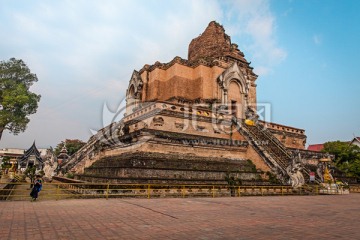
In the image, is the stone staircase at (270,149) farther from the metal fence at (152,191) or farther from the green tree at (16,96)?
the green tree at (16,96)

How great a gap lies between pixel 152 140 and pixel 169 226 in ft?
34.4

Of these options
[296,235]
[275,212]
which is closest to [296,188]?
[275,212]

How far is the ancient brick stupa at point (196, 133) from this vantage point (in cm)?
1541

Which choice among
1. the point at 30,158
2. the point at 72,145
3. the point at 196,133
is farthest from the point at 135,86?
the point at 72,145

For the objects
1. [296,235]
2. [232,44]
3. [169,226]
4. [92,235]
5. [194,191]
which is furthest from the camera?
[232,44]

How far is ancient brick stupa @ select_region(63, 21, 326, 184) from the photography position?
50.6ft

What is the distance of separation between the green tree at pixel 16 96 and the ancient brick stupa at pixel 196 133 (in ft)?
32.0

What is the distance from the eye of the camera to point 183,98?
1046 inches

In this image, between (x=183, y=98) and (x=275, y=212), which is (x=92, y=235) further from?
(x=183, y=98)

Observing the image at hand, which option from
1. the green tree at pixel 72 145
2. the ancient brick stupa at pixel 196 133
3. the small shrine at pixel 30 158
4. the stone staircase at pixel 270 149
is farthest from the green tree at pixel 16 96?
the green tree at pixel 72 145

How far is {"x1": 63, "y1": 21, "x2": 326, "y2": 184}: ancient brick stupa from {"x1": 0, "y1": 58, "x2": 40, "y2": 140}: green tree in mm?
9747

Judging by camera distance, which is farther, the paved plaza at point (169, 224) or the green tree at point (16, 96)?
the green tree at point (16, 96)

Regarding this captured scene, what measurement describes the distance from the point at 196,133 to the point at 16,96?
21.6m

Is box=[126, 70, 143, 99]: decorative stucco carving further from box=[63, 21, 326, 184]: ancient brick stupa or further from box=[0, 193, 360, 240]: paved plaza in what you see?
box=[0, 193, 360, 240]: paved plaza
